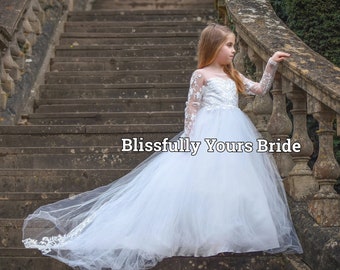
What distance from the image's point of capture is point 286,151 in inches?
177

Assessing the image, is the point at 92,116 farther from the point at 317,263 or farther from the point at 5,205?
the point at 317,263

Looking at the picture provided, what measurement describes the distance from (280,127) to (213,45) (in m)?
0.68

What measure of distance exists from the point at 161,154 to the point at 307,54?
1.09 metres

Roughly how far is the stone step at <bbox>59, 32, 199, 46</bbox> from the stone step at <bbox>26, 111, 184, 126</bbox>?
2387 mm

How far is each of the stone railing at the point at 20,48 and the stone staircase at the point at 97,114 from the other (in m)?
0.21

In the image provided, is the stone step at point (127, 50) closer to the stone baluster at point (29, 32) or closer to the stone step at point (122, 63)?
the stone step at point (122, 63)

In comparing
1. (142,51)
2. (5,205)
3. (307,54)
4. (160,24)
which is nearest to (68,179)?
(5,205)

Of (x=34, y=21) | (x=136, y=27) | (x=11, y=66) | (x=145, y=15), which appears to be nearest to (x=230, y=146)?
(x=11, y=66)

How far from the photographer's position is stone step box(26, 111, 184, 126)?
7.20 metres

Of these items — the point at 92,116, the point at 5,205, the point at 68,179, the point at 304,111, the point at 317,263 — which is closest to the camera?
the point at 317,263

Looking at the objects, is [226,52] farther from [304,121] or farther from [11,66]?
[11,66]

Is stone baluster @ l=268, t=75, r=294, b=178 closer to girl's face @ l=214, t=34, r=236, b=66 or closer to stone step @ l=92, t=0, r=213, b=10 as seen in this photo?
girl's face @ l=214, t=34, r=236, b=66

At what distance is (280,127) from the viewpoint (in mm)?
4602

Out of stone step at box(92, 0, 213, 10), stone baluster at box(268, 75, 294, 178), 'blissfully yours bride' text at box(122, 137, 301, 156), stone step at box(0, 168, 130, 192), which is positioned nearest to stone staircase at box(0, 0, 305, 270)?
stone step at box(0, 168, 130, 192)
